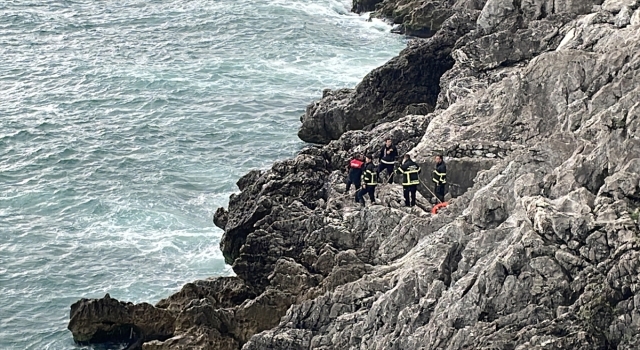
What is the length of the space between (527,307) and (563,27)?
1780 centimetres

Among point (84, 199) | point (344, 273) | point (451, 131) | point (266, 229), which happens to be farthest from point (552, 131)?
point (84, 199)

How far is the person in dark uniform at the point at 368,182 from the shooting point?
31812 millimetres

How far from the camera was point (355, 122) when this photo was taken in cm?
4609

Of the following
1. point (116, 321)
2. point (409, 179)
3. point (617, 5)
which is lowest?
point (116, 321)

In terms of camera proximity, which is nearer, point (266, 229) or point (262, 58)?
point (266, 229)

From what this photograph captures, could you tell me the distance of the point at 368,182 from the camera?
32000 mm

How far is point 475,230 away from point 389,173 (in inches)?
302

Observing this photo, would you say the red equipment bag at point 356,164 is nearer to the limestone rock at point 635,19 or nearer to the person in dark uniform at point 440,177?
the person in dark uniform at point 440,177

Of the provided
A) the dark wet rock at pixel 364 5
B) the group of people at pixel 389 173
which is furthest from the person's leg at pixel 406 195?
the dark wet rock at pixel 364 5

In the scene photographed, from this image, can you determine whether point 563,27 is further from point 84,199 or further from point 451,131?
point 84,199

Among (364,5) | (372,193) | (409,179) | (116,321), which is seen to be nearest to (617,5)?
(409,179)

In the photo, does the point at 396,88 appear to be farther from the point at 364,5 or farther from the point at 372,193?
the point at 364,5

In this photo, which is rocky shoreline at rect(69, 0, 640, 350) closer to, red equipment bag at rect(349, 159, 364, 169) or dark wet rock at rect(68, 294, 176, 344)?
dark wet rock at rect(68, 294, 176, 344)

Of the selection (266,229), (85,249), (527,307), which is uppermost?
(527,307)
